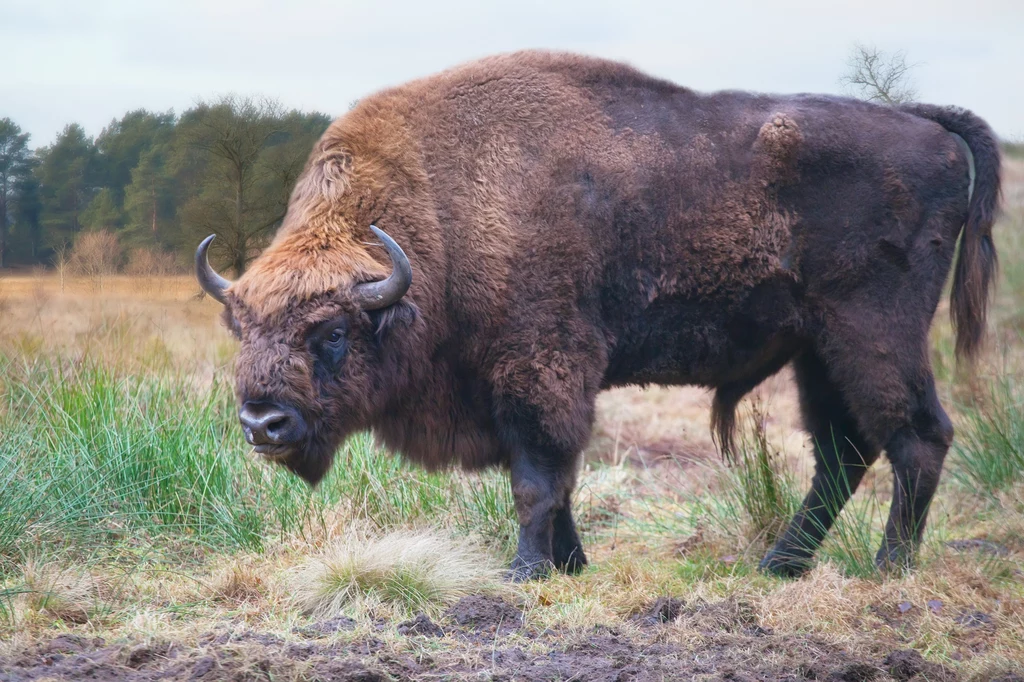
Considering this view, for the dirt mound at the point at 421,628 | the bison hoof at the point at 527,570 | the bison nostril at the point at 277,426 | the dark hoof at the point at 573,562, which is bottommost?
the dark hoof at the point at 573,562

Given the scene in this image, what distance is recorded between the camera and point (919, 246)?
541cm

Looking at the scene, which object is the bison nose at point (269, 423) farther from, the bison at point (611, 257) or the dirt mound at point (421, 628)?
the dirt mound at point (421, 628)

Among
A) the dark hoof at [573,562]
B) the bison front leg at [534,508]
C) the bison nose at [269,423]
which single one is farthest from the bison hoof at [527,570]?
the bison nose at [269,423]

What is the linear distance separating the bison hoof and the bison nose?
4.28 ft

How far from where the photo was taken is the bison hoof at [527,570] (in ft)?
16.5

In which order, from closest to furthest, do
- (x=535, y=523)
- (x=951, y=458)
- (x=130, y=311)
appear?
(x=535, y=523)
(x=130, y=311)
(x=951, y=458)

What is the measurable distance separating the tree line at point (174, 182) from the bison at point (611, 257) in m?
0.73

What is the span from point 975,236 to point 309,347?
363 centimetres

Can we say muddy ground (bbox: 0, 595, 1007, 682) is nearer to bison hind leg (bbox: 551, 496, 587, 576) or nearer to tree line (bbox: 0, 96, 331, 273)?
bison hind leg (bbox: 551, 496, 587, 576)

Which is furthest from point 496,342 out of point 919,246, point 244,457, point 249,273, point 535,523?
point 919,246

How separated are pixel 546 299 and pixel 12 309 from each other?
10.2 feet

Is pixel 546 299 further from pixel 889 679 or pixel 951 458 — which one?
pixel 951 458

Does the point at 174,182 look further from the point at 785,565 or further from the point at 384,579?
the point at 785,565

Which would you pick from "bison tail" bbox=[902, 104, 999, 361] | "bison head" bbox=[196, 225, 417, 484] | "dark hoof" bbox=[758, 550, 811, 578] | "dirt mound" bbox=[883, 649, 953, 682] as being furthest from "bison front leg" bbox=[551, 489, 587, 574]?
"bison tail" bbox=[902, 104, 999, 361]
